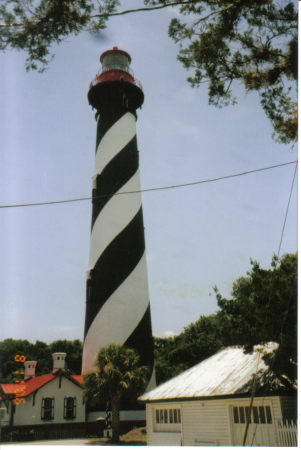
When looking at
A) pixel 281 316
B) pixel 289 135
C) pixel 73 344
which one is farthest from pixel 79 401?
pixel 73 344

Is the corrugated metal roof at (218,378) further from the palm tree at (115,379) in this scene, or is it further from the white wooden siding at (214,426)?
the palm tree at (115,379)

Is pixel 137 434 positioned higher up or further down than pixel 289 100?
further down

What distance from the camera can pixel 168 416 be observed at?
12336 mm

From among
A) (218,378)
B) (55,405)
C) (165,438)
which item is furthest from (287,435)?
(55,405)

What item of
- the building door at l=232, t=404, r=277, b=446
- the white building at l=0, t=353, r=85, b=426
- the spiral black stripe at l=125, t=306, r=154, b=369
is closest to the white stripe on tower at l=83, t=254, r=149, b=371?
the spiral black stripe at l=125, t=306, r=154, b=369

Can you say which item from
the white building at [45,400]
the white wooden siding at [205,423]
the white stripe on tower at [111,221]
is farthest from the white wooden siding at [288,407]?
the white building at [45,400]

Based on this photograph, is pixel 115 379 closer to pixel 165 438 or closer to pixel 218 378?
pixel 165 438

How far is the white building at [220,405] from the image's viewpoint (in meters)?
9.09

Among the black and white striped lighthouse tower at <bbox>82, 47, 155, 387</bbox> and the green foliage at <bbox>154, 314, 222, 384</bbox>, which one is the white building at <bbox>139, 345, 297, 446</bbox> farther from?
the green foliage at <bbox>154, 314, 222, 384</bbox>

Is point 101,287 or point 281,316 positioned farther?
point 101,287

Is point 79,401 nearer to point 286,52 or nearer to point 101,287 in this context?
point 101,287

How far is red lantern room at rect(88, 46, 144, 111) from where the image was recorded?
1966cm

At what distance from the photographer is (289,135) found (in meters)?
7.93

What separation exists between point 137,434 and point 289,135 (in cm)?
1227
